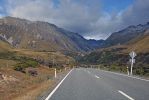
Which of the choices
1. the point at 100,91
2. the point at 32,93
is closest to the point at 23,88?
the point at 32,93

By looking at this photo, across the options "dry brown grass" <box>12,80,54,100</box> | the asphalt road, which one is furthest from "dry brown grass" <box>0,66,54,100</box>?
the asphalt road

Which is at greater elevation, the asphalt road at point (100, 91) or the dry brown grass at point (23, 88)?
the asphalt road at point (100, 91)

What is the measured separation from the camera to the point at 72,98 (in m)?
14.5

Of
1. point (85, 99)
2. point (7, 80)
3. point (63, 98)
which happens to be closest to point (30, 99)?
point (63, 98)

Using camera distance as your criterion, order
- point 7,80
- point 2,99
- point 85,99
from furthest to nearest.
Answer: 1. point 7,80
2. point 2,99
3. point 85,99

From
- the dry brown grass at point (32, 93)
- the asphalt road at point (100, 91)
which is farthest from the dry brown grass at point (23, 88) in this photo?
the asphalt road at point (100, 91)

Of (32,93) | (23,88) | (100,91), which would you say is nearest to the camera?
(32,93)

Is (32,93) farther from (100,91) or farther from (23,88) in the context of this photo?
(23,88)

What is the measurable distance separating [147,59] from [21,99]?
534 ft

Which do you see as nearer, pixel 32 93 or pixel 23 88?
pixel 32 93

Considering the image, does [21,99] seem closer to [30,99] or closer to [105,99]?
[30,99]

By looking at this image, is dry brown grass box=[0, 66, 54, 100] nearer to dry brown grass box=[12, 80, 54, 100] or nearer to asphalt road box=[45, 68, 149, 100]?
dry brown grass box=[12, 80, 54, 100]

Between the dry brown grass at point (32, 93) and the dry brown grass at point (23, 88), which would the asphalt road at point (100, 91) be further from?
the dry brown grass at point (23, 88)

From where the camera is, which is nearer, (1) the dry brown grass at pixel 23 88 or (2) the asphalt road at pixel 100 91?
(2) the asphalt road at pixel 100 91
